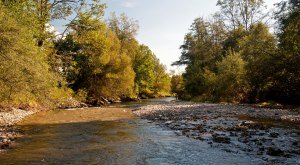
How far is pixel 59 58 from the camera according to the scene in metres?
37.5

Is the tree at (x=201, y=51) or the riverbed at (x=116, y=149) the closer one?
the riverbed at (x=116, y=149)

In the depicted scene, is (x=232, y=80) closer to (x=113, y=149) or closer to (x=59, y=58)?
(x=59, y=58)

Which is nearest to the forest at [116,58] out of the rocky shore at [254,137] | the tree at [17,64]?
the tree at [17,64]

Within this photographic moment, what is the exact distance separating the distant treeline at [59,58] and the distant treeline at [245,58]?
45.1 feet

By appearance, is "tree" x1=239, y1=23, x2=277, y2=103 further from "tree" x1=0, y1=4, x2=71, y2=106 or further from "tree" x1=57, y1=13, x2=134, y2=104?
"tree" x1=57, y1=13, x2=134, y2=104

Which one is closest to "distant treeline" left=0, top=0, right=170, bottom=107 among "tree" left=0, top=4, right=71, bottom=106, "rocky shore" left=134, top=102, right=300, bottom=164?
"tree" left=0, top=4, right=71, bottom=106

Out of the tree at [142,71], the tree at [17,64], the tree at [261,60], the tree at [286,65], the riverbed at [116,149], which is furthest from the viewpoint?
the tree at [142,71]

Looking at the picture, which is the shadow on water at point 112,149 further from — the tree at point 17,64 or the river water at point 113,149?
the tree at point 17,64

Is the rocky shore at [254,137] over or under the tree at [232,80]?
under

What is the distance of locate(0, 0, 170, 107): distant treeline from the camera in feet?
65.0

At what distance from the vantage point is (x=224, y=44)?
198 ft

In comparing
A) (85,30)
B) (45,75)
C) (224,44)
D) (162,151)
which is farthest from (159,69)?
(162,151)

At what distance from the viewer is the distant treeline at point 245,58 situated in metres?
30.6

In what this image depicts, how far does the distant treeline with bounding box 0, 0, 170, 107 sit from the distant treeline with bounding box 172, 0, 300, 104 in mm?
13733
